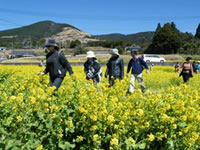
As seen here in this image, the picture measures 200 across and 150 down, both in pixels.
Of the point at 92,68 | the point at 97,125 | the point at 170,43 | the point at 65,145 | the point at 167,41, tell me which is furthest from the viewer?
the point at 167,41

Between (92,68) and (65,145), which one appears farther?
(92,68)

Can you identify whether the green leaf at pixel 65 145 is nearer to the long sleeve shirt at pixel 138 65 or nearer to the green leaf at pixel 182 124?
the green leaf at pixel 182 124

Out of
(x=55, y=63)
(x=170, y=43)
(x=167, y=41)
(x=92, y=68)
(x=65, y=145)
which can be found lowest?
(x=65, y=145)

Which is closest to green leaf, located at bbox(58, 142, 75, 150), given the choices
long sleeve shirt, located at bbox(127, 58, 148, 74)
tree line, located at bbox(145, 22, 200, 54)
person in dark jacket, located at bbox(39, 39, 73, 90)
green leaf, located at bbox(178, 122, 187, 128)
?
green leaf, located at bbox(178, 122, 187, 128)

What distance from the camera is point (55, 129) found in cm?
266

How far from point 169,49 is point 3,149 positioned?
59598 millimetres

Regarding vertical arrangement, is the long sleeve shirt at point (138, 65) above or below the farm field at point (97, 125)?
above

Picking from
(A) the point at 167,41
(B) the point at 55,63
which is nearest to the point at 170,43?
(A) the point at 167,41

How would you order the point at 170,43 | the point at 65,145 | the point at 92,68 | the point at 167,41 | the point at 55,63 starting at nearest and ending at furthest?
the point at 65,145 → the point at 55,63 → the point at 92,68 → the point at 170,43 → the point at 167,41

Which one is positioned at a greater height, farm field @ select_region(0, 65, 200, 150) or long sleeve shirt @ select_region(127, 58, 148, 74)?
long sleeve shirt @ select_region(127, 58, 148, 74)

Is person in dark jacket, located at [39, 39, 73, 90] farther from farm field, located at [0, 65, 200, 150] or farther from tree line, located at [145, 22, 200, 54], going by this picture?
tree line, located at [145, 22, 200, 54]

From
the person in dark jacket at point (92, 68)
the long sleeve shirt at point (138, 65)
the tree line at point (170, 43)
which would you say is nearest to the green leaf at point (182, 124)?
Answer: the person in dark jacket at point (92, 68)

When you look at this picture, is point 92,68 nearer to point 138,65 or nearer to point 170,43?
point 138,65

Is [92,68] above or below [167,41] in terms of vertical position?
below
